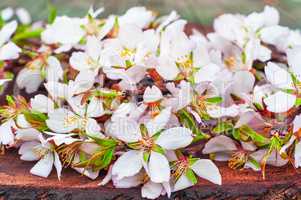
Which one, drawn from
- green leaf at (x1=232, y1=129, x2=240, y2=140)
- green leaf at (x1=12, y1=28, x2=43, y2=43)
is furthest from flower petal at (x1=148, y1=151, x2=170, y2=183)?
green leaf at (x1=12, y1=28, x2=43, y2=43)

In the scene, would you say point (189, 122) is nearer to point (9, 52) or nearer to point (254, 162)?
point (254, 162)

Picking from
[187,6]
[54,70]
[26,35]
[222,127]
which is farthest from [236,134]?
[187,6]

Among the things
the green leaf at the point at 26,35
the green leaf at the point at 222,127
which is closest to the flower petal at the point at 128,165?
the green leaf at the point at 222,127

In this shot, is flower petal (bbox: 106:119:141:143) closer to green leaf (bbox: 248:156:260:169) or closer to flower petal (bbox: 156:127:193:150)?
flower petal (bbox: 156:127:193:150)

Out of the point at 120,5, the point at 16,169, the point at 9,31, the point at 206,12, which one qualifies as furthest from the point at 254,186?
the point at 206,12

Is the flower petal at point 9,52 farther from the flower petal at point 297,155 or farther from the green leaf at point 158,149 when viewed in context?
the flower petal at point 297,155

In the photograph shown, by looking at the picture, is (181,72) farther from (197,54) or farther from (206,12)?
(206,12)

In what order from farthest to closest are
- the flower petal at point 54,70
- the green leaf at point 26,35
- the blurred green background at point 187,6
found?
the blurred green background at point 187,6 → the green leaf at point 26,35 → the flower petal at point 54,70
